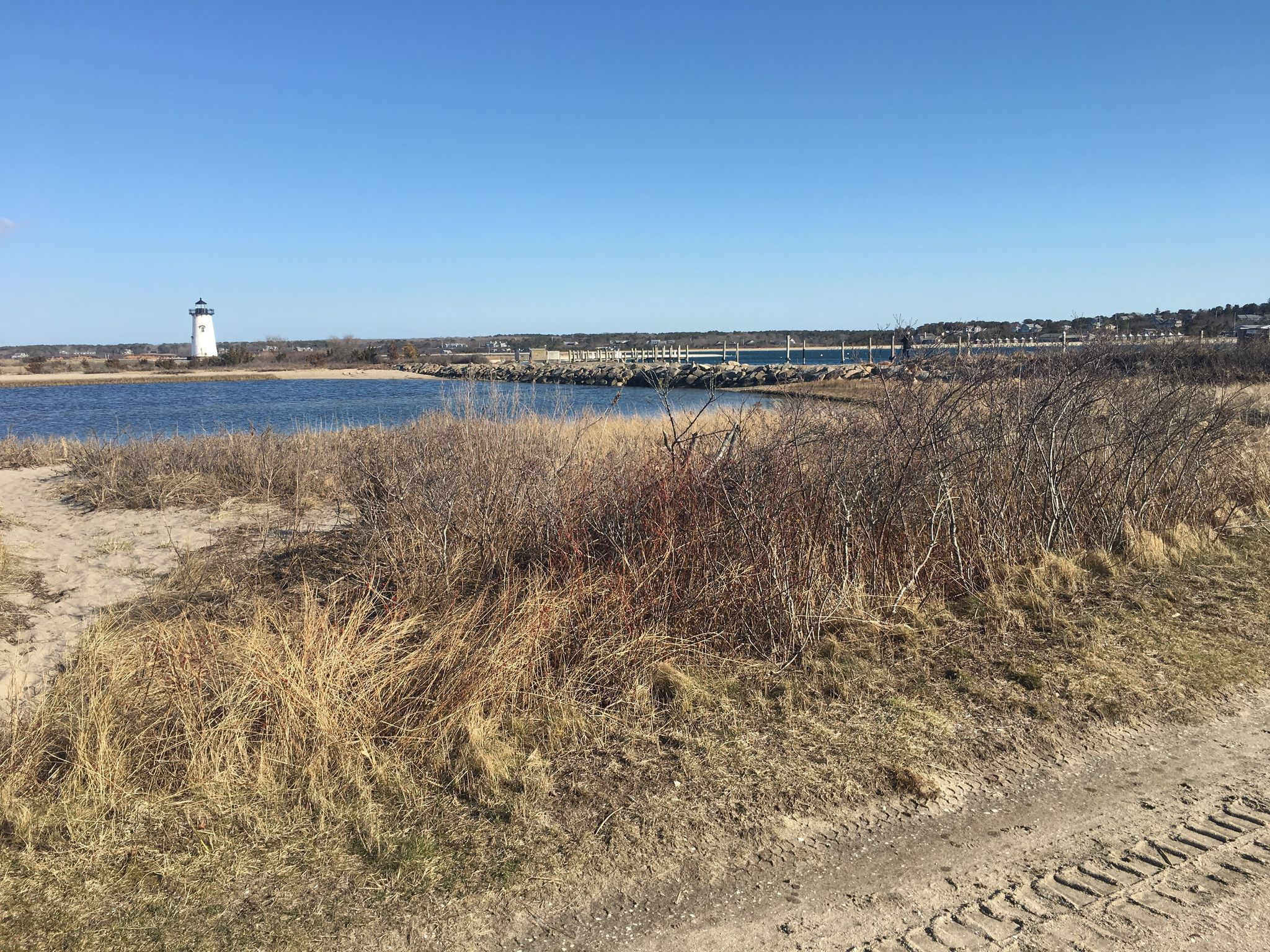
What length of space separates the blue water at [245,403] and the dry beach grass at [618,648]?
474 centimetres

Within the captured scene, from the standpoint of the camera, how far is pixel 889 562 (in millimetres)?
6562

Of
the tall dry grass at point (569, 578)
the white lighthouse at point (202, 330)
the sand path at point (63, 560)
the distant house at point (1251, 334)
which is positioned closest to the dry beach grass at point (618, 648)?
the tall dry grass at point (569, 578)

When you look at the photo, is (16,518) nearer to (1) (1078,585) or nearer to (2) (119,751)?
(2) (119,751)

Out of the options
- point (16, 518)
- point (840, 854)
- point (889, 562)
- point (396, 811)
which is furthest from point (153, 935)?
point (16, 518)

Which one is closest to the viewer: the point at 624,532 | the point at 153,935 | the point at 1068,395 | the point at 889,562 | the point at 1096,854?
the point at 153,935

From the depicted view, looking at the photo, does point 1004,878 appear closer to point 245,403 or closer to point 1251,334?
point 1251,334

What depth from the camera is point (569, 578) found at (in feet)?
18.2

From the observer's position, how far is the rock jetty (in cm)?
4334

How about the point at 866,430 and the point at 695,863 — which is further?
the point at 866,430

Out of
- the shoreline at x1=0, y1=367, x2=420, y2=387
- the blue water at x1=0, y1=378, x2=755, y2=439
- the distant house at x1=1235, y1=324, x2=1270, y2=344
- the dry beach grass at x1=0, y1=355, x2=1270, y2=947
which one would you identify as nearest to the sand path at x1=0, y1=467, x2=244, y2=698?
the dry beach grass at x1=0, y1=355, x2=1270, y2=947

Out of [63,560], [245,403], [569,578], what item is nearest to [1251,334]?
[569,578]

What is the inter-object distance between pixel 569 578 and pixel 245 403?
36580mm

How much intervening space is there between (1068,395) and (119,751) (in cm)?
756

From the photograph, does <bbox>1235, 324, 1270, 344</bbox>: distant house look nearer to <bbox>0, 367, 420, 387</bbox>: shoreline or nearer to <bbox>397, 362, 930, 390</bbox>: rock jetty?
<bbox>397, 362, 930, 390</bbox>: rock jetty
